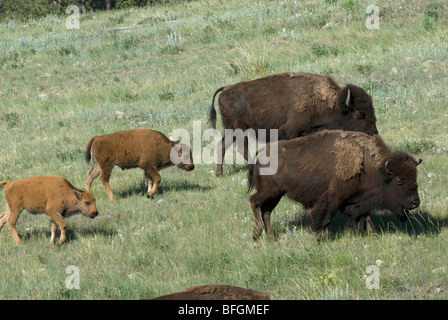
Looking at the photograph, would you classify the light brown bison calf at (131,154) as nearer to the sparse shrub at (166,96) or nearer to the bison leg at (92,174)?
the bison leg at (92,174)

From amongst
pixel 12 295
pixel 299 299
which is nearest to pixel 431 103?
pixel 299 299

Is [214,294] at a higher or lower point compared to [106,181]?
higher

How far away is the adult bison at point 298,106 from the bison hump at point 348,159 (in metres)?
2.38

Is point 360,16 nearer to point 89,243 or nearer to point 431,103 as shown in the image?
point 431,103

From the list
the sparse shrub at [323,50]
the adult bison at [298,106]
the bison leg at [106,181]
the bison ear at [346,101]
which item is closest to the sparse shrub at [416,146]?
the adult bison at [298,106]

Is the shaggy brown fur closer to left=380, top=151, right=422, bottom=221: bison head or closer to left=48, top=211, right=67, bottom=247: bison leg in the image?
left=380, top=151, right=422, bottom=221: bison head

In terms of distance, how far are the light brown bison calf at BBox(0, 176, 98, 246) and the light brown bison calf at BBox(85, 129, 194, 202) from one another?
1.57 m

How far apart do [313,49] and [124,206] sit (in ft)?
35.6

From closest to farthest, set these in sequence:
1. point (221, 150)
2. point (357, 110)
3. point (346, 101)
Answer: point (346, 101), point (357, 110), point (221, 150)

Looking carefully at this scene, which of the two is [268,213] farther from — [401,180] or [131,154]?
[131,154]

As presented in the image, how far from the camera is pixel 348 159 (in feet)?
27.8

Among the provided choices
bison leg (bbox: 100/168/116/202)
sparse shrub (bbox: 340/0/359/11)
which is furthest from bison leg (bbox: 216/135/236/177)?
sparse shrub (bbox: 340/0/359/11)

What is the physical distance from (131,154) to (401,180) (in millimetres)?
4739

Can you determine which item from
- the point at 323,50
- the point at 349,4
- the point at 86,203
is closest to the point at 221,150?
the point at 86,203
